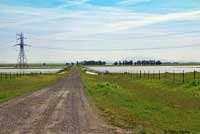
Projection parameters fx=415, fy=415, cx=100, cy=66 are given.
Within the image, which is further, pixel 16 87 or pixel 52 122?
pixel 16 87

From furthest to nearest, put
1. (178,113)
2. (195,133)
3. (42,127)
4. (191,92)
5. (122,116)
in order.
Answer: (191,92) → (178,113) → (122,116) → (42,127) → (195,133)

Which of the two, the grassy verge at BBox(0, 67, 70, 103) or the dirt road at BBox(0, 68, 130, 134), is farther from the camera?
the grassy verge at BBox(0, 67, 70, 103)

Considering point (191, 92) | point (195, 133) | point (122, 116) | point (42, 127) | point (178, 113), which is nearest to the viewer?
point (195, 133)

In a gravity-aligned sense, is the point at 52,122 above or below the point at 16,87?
above

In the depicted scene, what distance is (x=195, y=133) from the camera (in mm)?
13992

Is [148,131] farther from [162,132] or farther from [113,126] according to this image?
[113,126]

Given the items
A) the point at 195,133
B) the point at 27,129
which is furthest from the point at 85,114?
the point at 195,133

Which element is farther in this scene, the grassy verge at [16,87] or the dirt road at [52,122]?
the grassy verge at [16,87]

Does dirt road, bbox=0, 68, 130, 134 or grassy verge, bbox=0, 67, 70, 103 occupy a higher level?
dirt road, bbox=0, 68, 130, 134

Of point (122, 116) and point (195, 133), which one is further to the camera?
point (122, 116)

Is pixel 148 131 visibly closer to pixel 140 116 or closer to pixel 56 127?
pixel 56 127

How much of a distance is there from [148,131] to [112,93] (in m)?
21.0

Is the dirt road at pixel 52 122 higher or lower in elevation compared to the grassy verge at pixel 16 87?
higher

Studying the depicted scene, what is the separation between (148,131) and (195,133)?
1.58 metres
